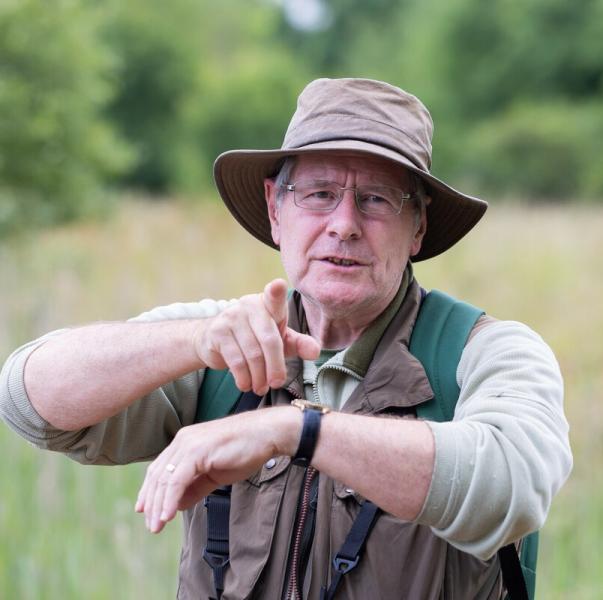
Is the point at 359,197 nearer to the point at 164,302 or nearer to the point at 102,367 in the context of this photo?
the point at 102,367

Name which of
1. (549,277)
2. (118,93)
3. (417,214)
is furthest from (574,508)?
(118,93)

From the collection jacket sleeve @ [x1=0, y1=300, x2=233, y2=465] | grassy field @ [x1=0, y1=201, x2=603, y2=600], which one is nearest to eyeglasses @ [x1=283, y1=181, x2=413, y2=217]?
jacket sleeve @ [x1=0, y1=300, x2=233, y2=465]

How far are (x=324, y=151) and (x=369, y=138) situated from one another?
112mm

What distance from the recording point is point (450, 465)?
73.8 inches

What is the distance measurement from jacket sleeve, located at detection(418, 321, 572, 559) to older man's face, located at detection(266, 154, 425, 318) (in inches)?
17.4

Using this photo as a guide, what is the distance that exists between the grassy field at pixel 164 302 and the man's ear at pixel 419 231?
1728 mm

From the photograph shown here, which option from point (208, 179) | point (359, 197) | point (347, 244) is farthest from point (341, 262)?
point (208, 179)

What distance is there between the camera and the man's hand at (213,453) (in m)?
1.91

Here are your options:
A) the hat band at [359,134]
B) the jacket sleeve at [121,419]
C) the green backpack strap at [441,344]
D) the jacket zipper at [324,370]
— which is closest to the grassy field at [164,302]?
the jacket sleeve at [121,419]

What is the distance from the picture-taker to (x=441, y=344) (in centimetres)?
233

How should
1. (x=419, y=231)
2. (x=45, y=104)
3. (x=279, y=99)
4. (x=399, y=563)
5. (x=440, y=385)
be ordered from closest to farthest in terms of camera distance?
(x=399, y=563) → (x=440, y=385) → (x=419, y=231) → (x=45, y=104) → (x=279, y=99)

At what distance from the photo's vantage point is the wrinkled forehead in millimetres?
2439

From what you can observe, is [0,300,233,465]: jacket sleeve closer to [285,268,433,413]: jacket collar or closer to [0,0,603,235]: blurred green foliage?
[285,268,433,413]: jacket collar

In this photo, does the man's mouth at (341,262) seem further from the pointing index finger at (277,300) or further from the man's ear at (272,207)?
the pointing index finger at (277,300)
